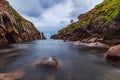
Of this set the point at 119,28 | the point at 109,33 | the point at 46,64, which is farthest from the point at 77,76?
the point at 109,33

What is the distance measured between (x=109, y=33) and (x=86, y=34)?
32388mm

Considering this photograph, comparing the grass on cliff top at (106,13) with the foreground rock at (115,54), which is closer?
the foreground rock at (115,54)

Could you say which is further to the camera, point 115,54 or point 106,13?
point 106,13

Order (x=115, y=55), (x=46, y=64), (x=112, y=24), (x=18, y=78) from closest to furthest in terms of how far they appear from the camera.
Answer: (x=18, y=78), (x=46, y=64), (x=115, y=55), (x=112, y=24)

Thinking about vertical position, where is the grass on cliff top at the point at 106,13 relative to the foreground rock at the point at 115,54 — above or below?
above

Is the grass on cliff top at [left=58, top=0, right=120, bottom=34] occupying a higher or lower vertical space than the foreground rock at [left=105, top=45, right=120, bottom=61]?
higher

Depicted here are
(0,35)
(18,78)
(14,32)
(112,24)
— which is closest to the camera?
(18,78)

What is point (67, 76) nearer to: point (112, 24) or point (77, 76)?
point (77, 76)

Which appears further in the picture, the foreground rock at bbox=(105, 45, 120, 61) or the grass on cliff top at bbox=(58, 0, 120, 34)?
the grass on cliff top at bbox=(58, 0, 120, 34)

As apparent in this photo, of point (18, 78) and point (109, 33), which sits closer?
point (18, 78)

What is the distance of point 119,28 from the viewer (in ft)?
139

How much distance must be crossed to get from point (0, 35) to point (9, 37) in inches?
648

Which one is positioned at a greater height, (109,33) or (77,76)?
(109,33)

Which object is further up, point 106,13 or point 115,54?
point 106,13
